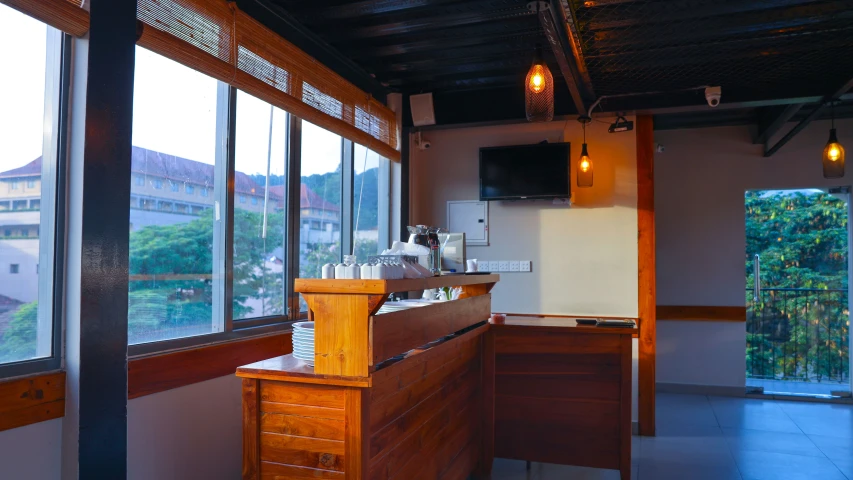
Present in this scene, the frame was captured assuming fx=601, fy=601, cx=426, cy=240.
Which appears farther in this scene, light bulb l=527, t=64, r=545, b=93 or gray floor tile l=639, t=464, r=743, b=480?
gray floor tile l=639, t=464, r=743, b=480

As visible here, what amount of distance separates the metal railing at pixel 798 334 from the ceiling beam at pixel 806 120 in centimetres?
179

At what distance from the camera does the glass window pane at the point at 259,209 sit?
3129 mm

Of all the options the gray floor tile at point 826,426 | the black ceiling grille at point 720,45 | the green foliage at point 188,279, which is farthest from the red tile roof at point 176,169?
the gray floor tile at point 826,426

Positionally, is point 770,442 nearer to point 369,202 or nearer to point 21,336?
point 369,202

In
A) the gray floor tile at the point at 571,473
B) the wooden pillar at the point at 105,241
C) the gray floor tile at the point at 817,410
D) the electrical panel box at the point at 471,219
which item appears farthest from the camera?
the gray floor tile at the point at 817,410

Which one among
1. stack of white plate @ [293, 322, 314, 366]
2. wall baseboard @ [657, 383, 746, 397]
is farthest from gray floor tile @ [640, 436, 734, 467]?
stack of white plate @ [293, 322, 314, 366]

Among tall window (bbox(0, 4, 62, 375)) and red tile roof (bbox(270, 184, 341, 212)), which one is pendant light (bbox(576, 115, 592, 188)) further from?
tall window (bbox(0, 4, 62, 375))

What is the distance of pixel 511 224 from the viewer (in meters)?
5.10

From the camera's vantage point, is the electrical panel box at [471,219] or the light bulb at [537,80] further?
the electrical panel box at [471,219]

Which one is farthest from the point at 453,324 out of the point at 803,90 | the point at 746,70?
the point at 803,90

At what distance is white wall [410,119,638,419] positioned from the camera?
4.78m

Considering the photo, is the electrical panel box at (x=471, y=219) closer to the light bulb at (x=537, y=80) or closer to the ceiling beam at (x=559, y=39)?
the ceiling beam at (x=559, y=39)

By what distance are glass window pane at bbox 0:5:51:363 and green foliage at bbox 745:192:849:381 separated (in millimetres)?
7131

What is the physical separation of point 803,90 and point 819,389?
3622 millimetres
